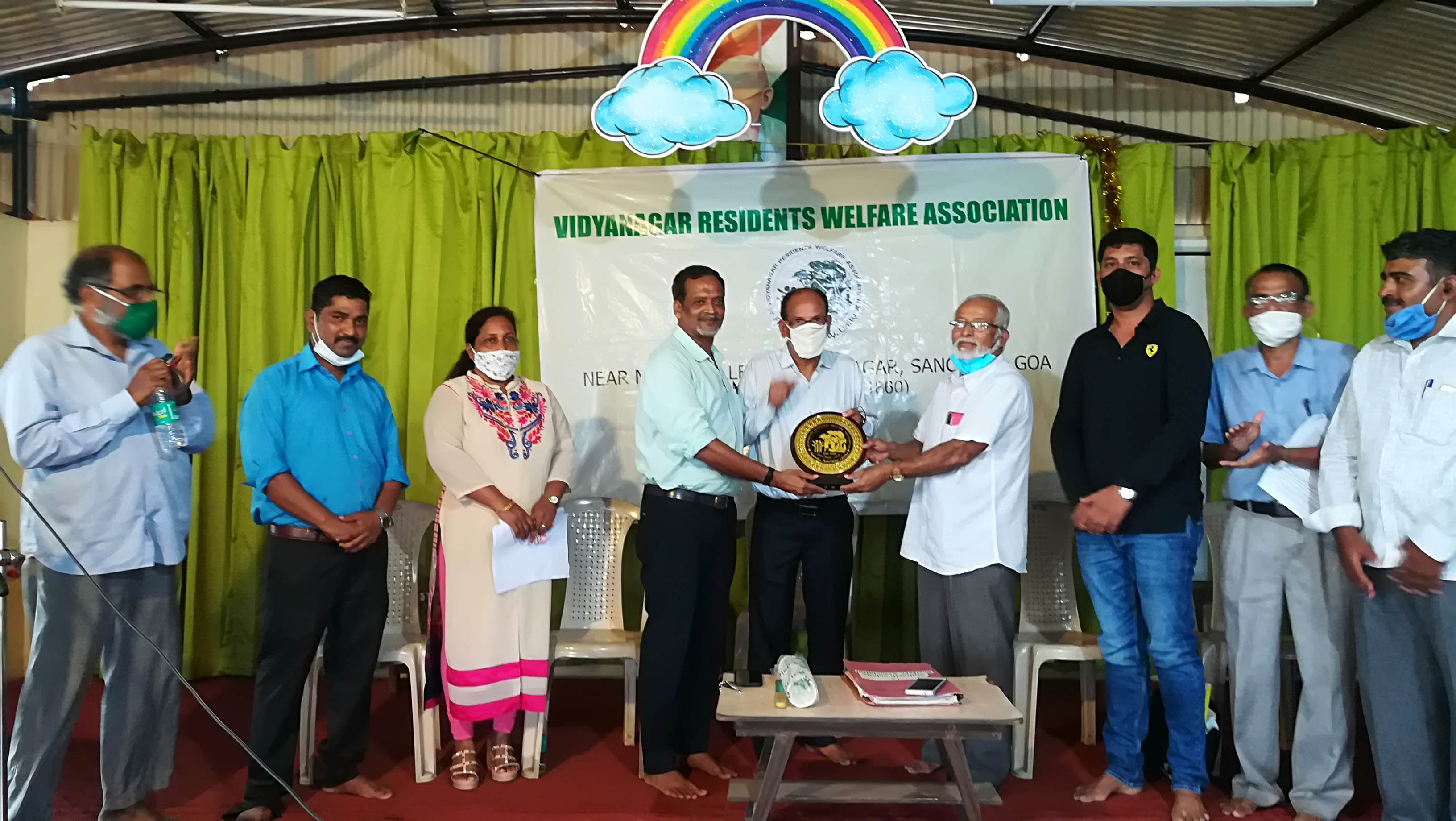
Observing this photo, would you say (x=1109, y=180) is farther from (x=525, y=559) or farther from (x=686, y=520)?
(x=525, y=559)

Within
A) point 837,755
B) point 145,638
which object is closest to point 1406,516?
point 837,755

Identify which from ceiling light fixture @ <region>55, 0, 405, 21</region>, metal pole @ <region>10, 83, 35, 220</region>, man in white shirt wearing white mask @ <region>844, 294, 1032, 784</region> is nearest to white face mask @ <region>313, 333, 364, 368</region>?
ceiling light fixture @ <region>55, 0, 405, 21</region>

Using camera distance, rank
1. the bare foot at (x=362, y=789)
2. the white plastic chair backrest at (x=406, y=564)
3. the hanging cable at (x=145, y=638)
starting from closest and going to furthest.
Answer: the hanging cable at (x=145, y=638) < the bare foot at (x=362, y=789) < the white plastic chair backrest at (x=406, y=564)

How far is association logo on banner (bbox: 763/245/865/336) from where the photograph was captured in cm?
459

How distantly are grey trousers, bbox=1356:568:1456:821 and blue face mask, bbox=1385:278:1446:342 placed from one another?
0.66 m

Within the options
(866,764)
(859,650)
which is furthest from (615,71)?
(866,764)

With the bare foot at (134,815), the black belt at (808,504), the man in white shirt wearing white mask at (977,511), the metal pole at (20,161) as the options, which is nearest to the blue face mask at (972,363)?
the man in white shirt wearing white mask at (977,511)

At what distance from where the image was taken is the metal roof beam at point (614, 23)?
4902mm

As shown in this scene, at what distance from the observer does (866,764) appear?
3703 millimetres

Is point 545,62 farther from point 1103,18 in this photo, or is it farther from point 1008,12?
point 1103,18

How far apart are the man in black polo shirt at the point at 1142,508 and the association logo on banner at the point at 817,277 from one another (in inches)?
53.7

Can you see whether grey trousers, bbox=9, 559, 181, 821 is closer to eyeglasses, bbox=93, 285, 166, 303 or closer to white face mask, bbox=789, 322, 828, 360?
eyeglasses, bbox=93, 285, 166, 303

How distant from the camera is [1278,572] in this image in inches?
130

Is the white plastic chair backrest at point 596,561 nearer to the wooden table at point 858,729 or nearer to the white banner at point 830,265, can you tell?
the white banner at point 830,265
